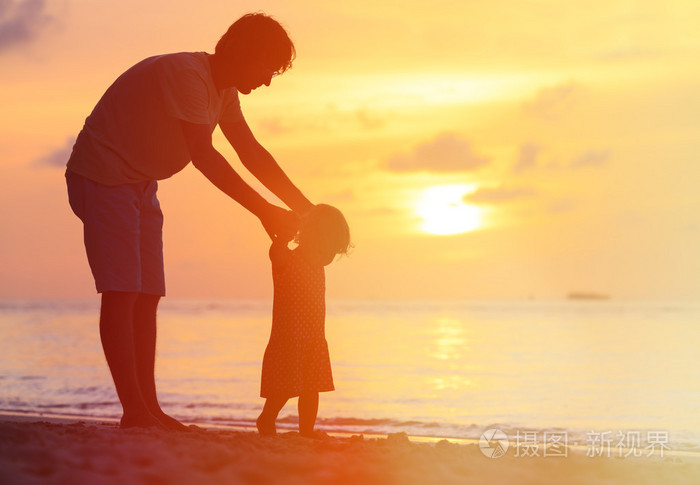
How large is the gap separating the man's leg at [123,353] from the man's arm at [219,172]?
66 centimetres

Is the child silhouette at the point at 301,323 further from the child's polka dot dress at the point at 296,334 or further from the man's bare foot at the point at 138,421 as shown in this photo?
the man's bare foot at the point at 138,421

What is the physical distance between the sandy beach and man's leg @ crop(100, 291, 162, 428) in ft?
0.88

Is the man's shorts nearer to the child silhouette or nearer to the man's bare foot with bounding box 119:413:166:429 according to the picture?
the man's bare foot with bounding box 119:413:166:429

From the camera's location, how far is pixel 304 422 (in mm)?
4137

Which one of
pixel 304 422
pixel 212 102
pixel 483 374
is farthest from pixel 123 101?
pixel 483 374

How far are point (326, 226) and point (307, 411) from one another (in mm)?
935

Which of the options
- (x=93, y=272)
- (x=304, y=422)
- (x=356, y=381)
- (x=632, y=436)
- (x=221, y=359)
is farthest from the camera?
(x=221, y=359)

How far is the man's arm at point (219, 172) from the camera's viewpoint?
3.65 meters

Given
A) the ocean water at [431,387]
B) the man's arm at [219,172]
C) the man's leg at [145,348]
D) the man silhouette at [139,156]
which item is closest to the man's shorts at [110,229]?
the man silhouette at [139,156]

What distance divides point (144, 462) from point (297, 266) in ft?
5.45

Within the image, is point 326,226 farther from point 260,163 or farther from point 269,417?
point 269,417

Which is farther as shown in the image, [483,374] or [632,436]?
[483,374]

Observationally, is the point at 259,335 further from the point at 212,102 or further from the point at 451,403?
the point at 212,102

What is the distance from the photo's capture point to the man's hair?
12.3ft
